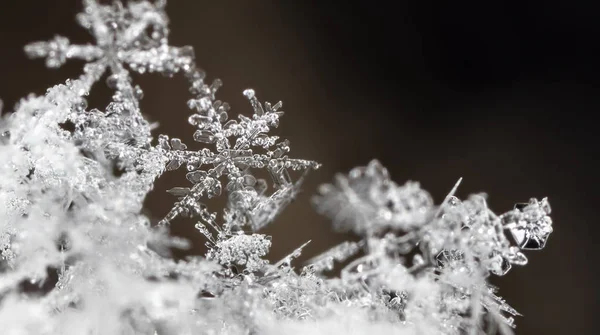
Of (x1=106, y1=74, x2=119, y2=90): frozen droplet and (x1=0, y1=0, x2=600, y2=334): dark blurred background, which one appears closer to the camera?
(x1=106, y1=74, x2=119, y2=90): frozen droplet

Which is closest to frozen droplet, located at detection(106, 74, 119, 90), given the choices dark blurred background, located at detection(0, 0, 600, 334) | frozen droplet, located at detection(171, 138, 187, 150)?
frozen droplet, located at detection(171, 138, 187, 150)

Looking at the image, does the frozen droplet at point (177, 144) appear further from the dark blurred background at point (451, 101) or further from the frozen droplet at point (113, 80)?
the dark blurred background at point (451, 101)

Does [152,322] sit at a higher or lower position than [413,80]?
lower

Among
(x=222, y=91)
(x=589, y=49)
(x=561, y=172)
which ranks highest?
(x=589, y=49)

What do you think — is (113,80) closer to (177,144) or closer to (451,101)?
(177,144)

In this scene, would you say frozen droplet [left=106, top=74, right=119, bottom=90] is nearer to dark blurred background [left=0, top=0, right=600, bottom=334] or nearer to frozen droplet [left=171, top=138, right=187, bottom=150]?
frozen droplet [left=171, top=138, right=187, bottom=150]

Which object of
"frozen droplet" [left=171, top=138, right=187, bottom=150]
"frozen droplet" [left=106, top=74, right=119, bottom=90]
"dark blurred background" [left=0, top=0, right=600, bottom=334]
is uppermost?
"dark blurred background" [left=0, top=0, right=600, bottom=334]

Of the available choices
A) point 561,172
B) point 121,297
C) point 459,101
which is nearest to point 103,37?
point 121,297

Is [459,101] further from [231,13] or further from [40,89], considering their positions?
[40,89]

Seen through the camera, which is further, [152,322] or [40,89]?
[40,89]
